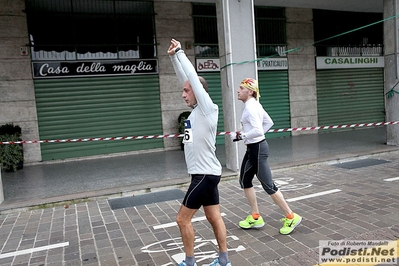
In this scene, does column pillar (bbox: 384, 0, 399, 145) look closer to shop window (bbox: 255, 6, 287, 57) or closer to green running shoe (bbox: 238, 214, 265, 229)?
shop window (bbox: 255, 6, 287, 57)

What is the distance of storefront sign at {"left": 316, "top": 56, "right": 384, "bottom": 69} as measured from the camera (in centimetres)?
1372

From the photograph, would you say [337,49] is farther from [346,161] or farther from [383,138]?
[346,161]

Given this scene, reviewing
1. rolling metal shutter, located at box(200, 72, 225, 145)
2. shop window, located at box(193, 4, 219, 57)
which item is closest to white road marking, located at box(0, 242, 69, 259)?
rolling metal shutter, located at box(200, 72, 225, 145)

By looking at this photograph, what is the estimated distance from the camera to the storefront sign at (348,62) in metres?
→ 13.7

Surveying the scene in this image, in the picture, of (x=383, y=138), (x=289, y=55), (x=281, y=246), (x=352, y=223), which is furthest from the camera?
(x=289, y=55)

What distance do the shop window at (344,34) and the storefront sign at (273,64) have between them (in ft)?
5.35

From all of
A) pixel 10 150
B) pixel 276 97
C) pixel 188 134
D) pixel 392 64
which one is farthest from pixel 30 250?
pixel 276 97

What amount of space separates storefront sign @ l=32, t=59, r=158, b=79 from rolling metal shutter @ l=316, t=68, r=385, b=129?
23.6 feet

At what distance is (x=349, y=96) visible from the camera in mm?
14352

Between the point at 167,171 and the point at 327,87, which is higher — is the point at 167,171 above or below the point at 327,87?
below

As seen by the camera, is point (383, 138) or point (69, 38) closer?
point (69, 38)

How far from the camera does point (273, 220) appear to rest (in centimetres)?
468

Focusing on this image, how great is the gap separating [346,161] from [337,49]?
24.0ft

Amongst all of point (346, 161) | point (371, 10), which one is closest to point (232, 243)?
point (346, 161)
